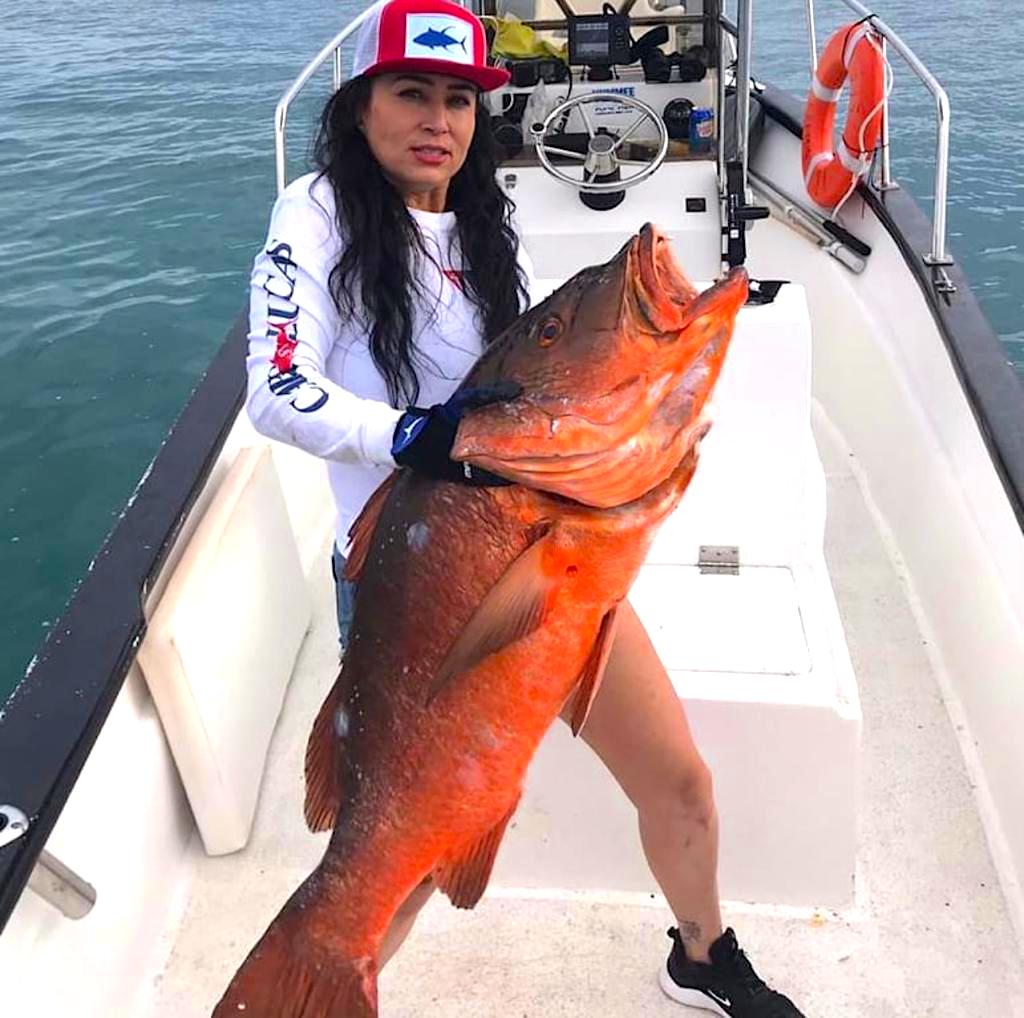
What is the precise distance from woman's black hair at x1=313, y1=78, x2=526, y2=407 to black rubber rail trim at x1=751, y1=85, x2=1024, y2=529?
56.5 inches

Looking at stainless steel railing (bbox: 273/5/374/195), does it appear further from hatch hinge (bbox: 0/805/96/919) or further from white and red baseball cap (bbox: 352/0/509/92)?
hatch hinge (bbox: 0/805/96/919)

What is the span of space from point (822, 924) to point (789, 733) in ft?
1.72

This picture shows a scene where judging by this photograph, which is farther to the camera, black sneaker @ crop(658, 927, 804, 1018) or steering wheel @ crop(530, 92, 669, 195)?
steering wheel @ crop(530, 92, 669, 195)

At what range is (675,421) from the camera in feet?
→ 4.59

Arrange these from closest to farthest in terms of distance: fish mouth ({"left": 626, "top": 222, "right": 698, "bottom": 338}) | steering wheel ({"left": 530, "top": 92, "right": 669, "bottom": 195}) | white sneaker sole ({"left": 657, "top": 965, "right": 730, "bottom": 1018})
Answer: fish mouth ({"left": 626, "top": 222, "right": 698, "bottom": 338}), white sneaker sole ({"left": 657, "top": 965, "right": 730, "bottom": 1018}), steering wheel ({"left": 530, "top": 92, "right": 669, "bottom": 195})

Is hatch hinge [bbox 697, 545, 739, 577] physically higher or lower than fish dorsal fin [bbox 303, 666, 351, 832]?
lower

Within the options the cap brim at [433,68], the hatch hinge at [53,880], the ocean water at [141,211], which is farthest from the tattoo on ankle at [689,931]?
the ocean water at [141,211]

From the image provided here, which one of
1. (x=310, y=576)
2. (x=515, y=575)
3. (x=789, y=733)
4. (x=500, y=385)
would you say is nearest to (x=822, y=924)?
(x=789, y=733)

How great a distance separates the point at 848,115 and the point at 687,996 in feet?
13.1

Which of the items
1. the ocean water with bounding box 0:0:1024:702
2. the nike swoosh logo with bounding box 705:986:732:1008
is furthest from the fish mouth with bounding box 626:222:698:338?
the ocean water with bounding box 0:0:1024:702

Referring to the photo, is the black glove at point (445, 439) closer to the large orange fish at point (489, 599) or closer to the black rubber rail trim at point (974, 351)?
the large orange fish at point (489, 599)

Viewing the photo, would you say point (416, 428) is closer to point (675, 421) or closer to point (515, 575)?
point (515, 575)

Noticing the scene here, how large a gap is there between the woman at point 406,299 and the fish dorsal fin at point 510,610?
260 millimetres

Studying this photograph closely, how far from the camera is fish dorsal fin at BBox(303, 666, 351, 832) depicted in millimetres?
1683
